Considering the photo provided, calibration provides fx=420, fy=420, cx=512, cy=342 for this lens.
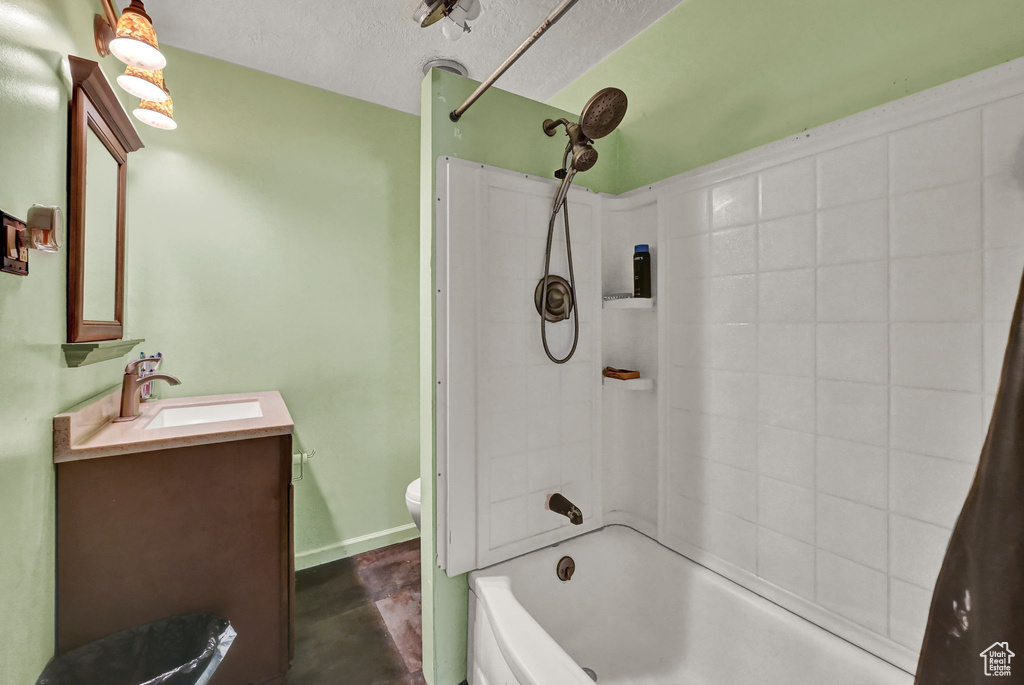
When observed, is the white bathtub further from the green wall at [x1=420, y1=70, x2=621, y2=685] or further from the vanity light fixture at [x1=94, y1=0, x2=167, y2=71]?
the vanity light fixture at [x1=94, y1=0, x2=167, y2=71]

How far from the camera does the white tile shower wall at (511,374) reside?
4.39ft

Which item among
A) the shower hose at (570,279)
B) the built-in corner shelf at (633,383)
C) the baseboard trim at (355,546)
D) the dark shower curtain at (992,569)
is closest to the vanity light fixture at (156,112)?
the shower hose at (570,279)

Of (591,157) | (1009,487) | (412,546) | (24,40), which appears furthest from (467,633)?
(24,40)

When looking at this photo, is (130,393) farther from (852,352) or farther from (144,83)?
(852,352)

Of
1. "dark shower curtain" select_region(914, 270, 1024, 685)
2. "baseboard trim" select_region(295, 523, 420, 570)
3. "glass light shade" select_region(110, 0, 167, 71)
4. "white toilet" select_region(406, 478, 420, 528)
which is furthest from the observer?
"baseboard trim" select_region(295, 523, 420, 570)

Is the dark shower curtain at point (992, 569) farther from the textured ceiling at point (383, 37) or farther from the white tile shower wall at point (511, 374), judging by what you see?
the textured ceiling at point (383, 37)

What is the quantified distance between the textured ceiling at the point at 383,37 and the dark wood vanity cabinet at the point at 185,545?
66.3 inches

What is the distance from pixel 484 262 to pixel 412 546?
1.90 m

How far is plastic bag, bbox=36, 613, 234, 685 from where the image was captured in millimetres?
1058

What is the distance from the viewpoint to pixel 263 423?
1.47 m

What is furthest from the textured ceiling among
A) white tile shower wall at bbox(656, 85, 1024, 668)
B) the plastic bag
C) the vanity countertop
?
the plastic bag

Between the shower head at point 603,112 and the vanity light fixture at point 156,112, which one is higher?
the vanity light fixture at point 156,112

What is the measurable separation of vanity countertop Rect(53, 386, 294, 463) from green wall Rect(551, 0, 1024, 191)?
5.52ft

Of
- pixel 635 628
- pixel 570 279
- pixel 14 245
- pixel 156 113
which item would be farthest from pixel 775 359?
pixel 156 113
